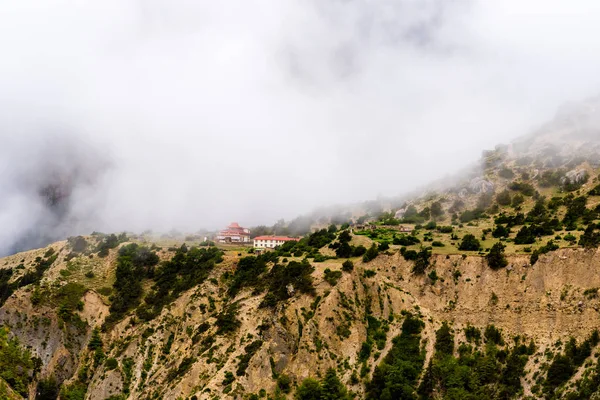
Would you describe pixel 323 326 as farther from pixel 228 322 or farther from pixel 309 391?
pixel 228 322

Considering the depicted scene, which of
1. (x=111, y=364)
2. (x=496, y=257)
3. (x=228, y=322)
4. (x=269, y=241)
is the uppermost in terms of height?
(x=496, y=257)

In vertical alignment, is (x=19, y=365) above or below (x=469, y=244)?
below

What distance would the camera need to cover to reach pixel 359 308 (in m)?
72.9

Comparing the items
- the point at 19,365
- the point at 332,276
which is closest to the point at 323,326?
the point at 332,276

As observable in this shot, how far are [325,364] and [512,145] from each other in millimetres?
85474

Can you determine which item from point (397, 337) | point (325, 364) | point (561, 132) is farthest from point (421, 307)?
point (561, 132)

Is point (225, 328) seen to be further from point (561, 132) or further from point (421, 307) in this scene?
point (561, 132)

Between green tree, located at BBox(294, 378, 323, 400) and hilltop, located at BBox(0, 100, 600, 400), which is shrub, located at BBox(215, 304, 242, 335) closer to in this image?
hilltop, located at BBox(0, 100, 600, 400)

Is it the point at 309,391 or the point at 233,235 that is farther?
the point at 233,235

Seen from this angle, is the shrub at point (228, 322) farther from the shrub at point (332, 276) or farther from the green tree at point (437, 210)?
the green tree at point (437, 210)

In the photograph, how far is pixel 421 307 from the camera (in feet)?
234

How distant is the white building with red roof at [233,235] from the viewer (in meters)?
131

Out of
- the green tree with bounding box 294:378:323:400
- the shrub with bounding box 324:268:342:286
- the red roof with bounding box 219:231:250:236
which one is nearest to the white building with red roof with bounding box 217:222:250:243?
the red roof with bounding box 219:231:250:236

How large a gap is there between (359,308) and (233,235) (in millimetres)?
65659
